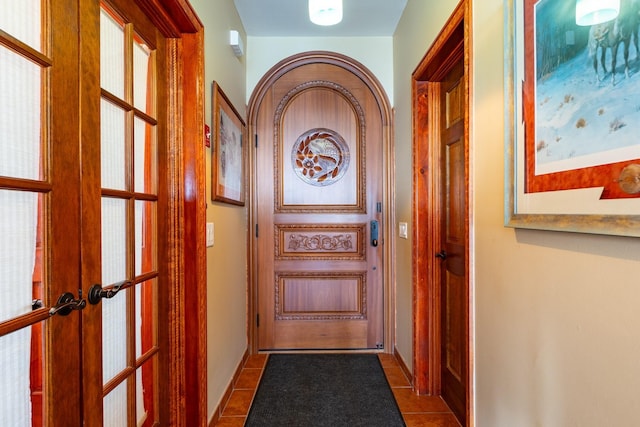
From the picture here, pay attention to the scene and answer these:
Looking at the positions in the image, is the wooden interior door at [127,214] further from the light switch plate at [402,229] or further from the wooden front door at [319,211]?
the light switch plate at [402,229]

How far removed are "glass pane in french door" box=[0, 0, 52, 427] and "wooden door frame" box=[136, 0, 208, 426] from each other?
0.68 metres

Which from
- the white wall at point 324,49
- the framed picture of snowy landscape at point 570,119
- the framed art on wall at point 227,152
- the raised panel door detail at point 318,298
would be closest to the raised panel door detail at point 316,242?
the raised panel door detail at point 318,298

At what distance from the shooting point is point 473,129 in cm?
139

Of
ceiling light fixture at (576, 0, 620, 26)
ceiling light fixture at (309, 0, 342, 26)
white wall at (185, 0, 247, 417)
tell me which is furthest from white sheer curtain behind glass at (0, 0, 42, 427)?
ceiling light fixture at (309, 0, 342, 26)

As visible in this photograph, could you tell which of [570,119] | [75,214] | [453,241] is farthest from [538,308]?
[75,214]

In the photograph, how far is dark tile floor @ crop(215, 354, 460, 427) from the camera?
188cm

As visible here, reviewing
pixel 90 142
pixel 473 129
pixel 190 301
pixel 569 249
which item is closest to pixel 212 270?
pixel 190 301

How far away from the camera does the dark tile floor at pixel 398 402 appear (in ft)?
6.17

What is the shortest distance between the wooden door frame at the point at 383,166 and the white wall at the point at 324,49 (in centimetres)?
5

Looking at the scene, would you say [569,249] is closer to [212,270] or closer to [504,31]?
[504,31]

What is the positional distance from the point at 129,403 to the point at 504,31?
184cm

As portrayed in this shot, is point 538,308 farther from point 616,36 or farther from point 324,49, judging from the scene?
point 324,49

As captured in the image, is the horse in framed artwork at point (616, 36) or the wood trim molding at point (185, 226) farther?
the wood trim molding at point (185, 226)

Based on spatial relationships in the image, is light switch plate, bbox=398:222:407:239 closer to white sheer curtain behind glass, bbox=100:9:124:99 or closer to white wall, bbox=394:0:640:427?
white wall, bbox=394:0:640:427
